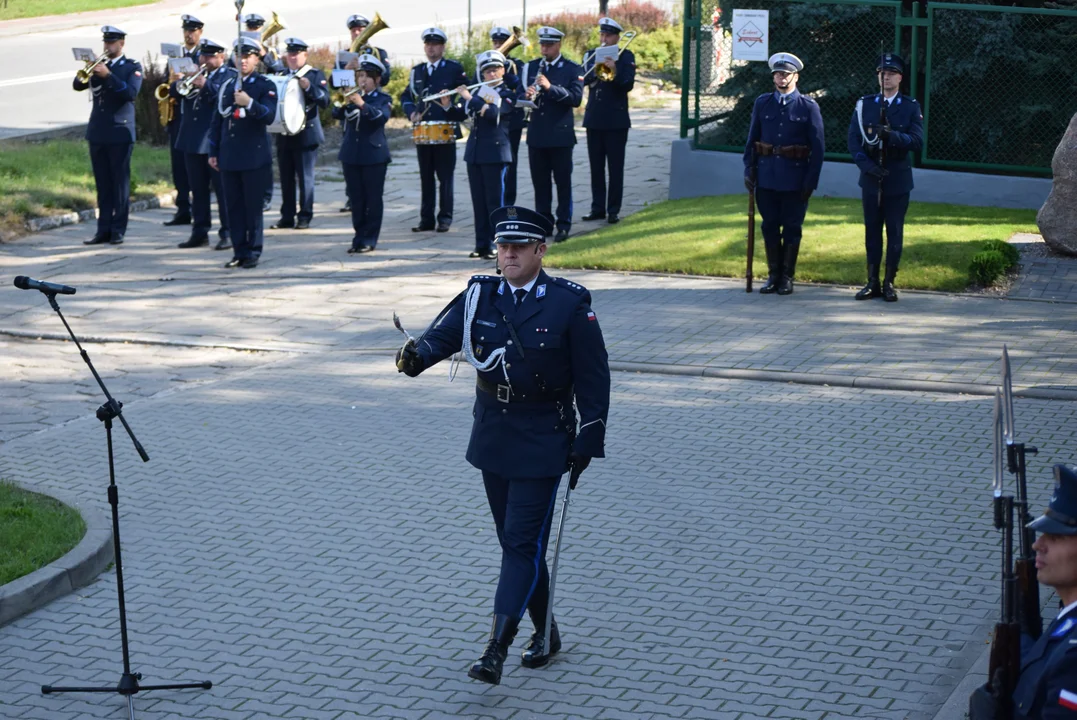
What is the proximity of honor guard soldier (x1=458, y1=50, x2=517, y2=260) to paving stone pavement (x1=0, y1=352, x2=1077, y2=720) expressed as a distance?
4891mm

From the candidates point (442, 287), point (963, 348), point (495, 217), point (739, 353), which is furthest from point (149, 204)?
point (495, 217)

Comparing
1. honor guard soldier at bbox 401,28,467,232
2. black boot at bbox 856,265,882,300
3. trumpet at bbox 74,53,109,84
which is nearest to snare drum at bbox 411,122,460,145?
honor guard soldier at bbox 401,28,467,232

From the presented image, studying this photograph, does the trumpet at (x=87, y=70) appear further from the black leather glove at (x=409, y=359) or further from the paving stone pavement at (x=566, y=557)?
the black leather glove at (x=409, y=359)

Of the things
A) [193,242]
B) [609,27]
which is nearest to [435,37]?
[609,27]

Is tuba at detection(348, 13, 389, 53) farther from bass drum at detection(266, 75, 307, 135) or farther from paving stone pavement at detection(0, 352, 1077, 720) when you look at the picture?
paving stone pavement at detection(0, 352, 1077, 720)

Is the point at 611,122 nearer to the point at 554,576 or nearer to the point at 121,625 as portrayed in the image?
the point at 554,576

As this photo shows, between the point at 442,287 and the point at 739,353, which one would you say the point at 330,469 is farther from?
the point at 442,287

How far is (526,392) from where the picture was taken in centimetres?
624

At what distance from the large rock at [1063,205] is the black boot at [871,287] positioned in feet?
8.28

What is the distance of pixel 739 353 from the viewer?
11.5 m

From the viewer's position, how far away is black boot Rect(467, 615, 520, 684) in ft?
19.6

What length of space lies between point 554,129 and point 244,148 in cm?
343

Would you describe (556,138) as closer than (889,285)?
No

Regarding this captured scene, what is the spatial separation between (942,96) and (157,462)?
12.0m
